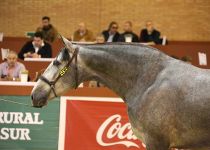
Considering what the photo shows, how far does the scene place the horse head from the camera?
17.0ft

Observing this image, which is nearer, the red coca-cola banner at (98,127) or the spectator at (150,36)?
the red coca-cola banner at (98,127)

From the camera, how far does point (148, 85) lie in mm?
5035

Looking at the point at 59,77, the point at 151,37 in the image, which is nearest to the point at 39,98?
the point at 59,77

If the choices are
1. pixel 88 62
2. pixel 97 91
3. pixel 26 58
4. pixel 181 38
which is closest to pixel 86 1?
pixel 181 38

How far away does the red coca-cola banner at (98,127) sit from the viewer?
25.1 feet

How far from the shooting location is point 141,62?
5133 millimetres

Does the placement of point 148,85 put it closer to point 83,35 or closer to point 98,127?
point 98,127

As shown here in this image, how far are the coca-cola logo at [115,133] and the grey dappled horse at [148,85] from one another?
2458 millimetres

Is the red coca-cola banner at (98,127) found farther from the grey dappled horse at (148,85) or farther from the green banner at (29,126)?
the grey dappled horse at (148,85)

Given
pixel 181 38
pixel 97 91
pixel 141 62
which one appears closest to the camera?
pixel 141 62

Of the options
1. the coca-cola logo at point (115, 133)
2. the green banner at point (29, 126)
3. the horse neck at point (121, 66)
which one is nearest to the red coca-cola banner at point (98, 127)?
the coca-cola logo at point (115, 133)

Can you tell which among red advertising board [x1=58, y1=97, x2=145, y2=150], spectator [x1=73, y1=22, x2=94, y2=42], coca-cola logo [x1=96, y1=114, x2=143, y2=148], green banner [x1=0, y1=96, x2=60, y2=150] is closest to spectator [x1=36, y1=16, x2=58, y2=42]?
spectator [x1=73, y1=22, x2=94, y2=42]

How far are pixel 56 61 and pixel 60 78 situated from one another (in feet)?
0.54

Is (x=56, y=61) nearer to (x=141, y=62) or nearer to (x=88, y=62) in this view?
(x=88, y=62)
